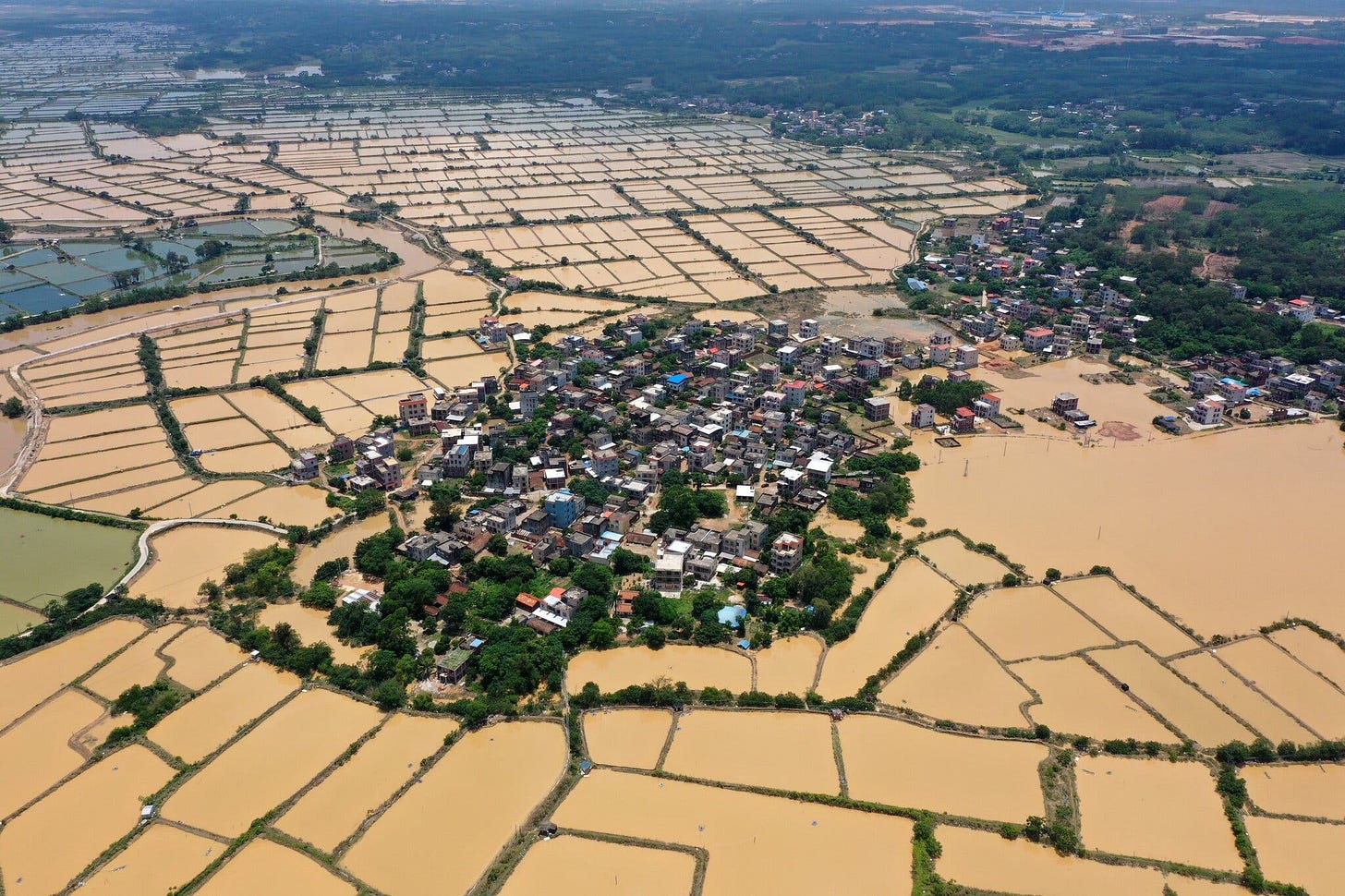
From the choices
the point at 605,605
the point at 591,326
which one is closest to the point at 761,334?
the point at 591,326

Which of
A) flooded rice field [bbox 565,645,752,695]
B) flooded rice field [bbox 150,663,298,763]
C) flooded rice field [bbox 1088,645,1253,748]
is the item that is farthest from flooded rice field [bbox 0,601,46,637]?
flooded rice field [bbox 1088,645,1253,748]

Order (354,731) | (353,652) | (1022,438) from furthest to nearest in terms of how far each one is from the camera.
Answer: (1022,438) < (353,652) < (354,731)

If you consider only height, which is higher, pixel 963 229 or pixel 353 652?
pixel 963 229

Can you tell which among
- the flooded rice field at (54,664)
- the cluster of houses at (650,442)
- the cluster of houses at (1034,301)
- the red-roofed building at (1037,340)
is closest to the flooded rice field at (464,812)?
the cluster of houses at (650,442)

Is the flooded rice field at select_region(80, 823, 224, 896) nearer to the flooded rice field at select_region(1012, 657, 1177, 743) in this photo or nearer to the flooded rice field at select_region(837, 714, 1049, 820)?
the flooded rice field at select_region(837, 714, 1049, 820)

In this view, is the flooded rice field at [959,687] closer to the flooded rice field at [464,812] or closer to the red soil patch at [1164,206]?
the flooded rice field at [464,812]

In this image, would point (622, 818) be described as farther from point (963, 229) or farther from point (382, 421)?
point (963, 229)
